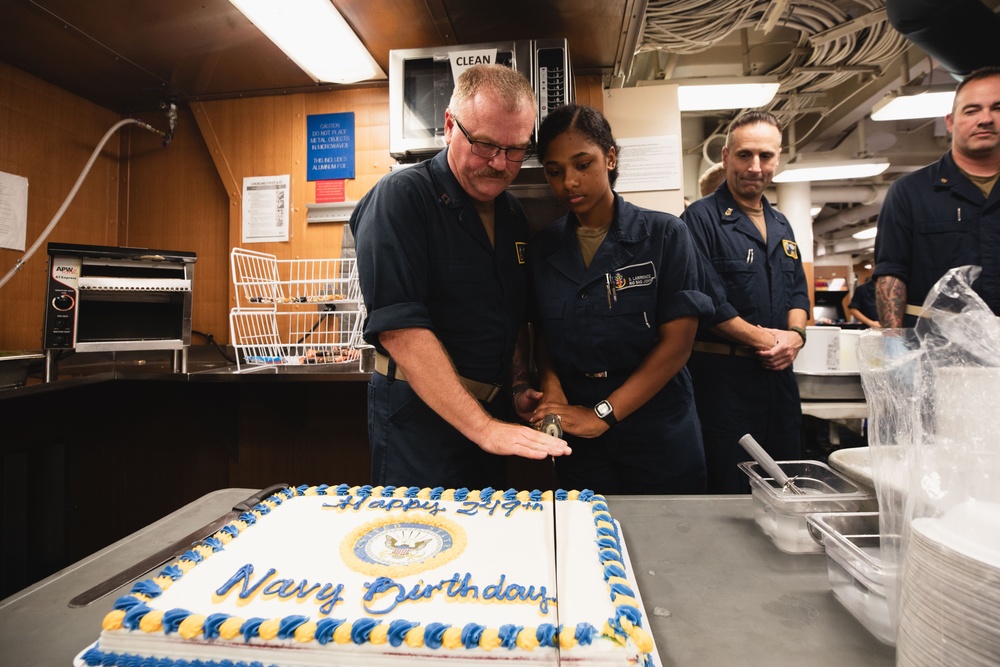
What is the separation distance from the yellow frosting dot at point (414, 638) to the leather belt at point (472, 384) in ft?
2.44

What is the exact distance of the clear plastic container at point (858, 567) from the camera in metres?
0.56

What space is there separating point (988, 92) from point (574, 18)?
1527 mm

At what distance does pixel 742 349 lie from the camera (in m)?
1.80

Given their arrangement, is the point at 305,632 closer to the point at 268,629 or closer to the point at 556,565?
the point at 268,629

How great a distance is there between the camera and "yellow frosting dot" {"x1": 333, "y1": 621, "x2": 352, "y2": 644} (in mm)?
512

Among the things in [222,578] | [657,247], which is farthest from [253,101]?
[222,578]

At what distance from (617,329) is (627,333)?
0.03m

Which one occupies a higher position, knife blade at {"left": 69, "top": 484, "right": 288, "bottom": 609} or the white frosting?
the white frosting

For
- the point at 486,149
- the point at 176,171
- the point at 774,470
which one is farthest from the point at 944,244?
the point at 176,171

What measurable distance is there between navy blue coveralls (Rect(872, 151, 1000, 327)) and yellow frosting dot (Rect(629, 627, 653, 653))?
1.87m

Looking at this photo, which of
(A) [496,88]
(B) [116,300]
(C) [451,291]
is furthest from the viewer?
(B) [116,300]

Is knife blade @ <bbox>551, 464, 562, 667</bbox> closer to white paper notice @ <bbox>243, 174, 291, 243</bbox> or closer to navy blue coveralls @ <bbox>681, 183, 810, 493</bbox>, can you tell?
navy blue coveralls @ <bbox>681, 183, 810, 493</bbox>

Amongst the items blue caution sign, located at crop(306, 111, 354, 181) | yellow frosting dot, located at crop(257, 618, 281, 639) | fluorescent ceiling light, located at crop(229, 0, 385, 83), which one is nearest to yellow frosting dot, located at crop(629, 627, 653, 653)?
yellow frosting dot, located at crop(257, 618, 281, 639)

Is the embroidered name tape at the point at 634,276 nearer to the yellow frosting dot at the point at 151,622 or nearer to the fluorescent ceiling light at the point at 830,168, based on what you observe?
the yellow frosting dot at the point at 151,622
